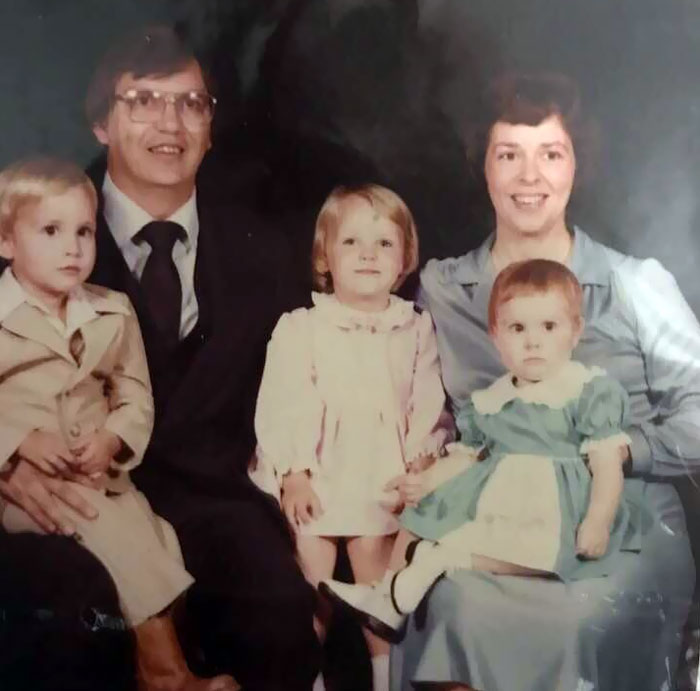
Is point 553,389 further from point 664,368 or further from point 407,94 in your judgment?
point 407,94

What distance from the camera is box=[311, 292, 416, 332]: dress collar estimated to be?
1.23 meters

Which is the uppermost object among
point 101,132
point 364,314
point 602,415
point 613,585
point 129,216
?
point 101,132

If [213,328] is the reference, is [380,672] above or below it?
below

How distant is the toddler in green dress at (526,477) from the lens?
119 cm

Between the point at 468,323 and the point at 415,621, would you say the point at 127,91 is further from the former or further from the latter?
the point at 415,621

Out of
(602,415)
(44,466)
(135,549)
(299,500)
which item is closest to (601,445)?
(602,415)

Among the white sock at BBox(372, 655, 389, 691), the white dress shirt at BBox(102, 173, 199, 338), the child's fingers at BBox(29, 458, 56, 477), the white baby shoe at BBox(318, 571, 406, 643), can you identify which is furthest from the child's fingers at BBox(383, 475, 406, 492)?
the child's fingers at BBox(29, 458, 56, 477)

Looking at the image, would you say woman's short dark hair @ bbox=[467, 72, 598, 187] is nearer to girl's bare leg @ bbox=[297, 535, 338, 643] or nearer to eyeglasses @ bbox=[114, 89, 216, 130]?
eyeglasses @ bbox=[114, 89, 216, 130]

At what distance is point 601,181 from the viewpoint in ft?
3.95

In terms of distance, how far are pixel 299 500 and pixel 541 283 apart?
1.34ft

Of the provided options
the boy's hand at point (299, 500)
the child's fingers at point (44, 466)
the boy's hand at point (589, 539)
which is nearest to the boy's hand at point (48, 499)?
the child's fingers at point (44, 466)

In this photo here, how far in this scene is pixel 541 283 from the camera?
1210 millimetres

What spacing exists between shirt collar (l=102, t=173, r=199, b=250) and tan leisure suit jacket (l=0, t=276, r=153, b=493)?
0.31 ft

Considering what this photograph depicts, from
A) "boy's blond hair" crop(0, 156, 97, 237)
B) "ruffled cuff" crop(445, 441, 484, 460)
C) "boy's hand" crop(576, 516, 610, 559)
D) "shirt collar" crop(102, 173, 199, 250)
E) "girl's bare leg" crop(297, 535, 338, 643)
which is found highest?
"boy's blond hair" crop(0, 156, 97, 237)
